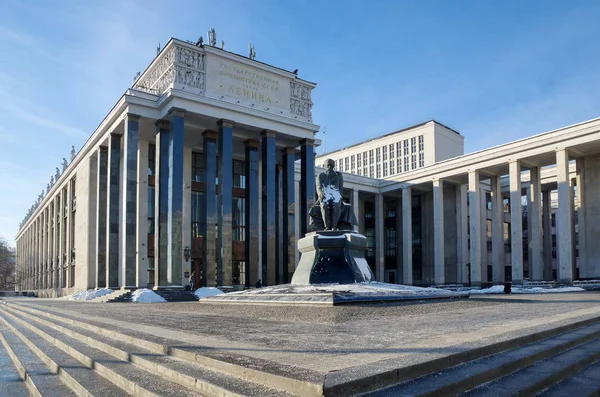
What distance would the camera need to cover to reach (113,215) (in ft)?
124

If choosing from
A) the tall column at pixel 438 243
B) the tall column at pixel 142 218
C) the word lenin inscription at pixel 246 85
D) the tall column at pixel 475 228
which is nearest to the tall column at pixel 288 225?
the word lenin inscription at pixel 246 85

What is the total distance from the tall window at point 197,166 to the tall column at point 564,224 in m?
28.7

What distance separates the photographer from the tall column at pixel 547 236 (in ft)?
165

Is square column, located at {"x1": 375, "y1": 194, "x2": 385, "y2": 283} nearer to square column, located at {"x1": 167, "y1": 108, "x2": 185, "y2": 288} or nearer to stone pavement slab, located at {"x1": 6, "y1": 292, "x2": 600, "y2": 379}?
square column, located at {"x1": 167, "y1": 108, "x2": 185, "y2": 288}

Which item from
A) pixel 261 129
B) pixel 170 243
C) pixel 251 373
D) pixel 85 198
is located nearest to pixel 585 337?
pixel 251 373

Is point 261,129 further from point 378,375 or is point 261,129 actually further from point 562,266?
point 378,375

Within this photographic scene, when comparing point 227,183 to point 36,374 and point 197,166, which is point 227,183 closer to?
point 197,166

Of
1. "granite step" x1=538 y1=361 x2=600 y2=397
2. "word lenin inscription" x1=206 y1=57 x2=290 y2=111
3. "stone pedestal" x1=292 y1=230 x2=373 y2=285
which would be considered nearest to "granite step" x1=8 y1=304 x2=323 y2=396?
"granite step" x1=538 y1=361 x2=600 y2=397

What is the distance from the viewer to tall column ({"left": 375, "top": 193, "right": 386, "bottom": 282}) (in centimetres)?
5712

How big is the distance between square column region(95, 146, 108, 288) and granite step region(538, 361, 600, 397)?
1470 inches

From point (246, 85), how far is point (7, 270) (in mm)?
85721

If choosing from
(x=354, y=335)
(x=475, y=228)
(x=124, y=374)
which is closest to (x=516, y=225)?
(x=475, y=228)

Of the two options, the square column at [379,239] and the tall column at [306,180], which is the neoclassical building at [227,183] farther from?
the square column at [379,239]

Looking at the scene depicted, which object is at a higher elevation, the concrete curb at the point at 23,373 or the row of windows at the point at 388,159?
the row of windows at the point at 388,159
